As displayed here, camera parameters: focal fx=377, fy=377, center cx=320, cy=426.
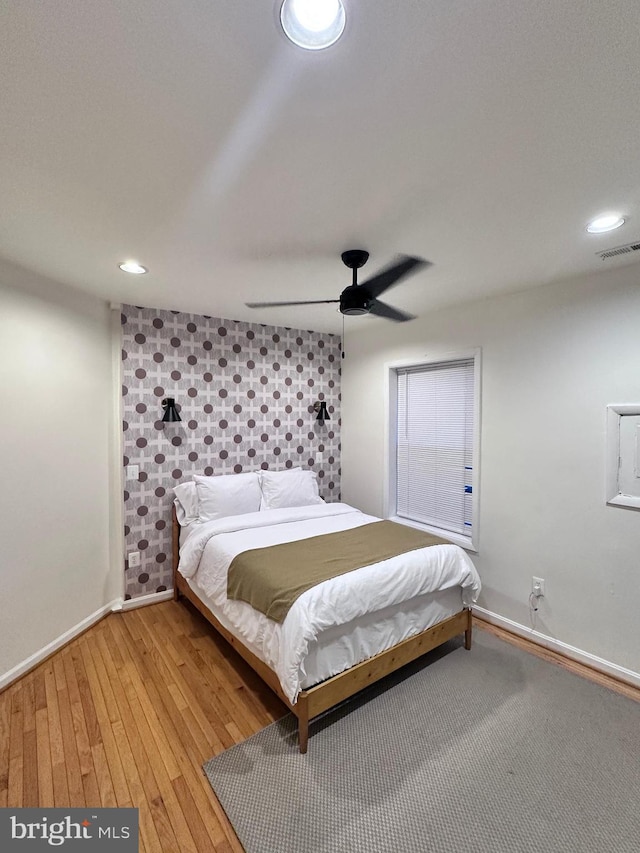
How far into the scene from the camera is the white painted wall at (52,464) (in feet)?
7.72

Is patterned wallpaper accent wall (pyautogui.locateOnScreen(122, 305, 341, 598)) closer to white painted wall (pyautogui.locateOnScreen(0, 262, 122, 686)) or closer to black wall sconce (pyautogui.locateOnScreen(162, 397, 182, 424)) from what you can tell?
black wall sconce (pyautogui.locateOnScreen(162, 397, 182, 424))

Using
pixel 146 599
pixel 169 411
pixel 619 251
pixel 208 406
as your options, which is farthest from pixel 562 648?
pixel 169 411

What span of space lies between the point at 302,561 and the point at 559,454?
1.95 metres

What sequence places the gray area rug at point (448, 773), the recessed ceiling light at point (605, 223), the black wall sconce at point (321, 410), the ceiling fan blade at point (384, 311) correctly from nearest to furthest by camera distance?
the gray area rug at point (448, 773) < the recessed ceiling light at point (605, 223) < the ceiling fan blade at point (384, 311) < the black wall sconce at point (321, 410)

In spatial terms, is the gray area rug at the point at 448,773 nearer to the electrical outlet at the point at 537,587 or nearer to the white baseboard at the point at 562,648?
the white baseboard at the point at 562,648

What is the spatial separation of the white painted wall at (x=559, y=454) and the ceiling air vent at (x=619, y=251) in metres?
0.24

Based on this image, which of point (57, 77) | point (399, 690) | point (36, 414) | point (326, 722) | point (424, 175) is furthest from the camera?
point (36, 414)

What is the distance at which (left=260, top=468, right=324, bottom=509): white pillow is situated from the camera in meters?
3.57

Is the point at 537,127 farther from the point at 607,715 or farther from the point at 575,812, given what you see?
the point at 607,715

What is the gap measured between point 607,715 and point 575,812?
755 millimetres

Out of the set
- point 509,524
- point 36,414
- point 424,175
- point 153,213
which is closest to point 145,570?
point 36,414

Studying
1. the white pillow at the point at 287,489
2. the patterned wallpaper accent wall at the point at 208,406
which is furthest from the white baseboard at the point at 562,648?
the patterned wallpaper accent wall at the point at 208,406

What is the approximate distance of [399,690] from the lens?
7.61 ft

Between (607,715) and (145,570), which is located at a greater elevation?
(145,570)
